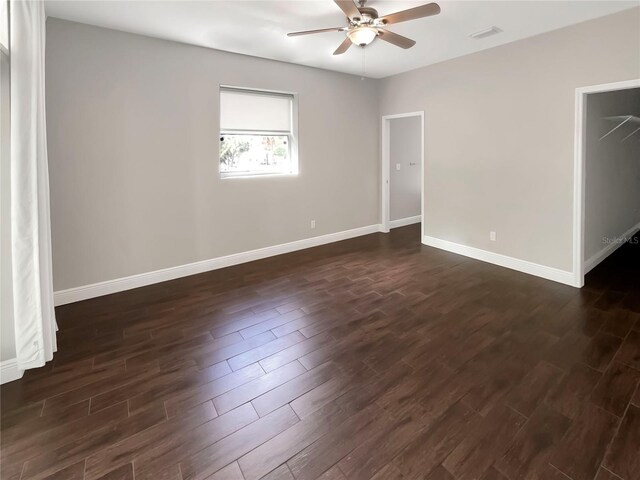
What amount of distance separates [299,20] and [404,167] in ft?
13.0

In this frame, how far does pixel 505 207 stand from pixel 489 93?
145cm

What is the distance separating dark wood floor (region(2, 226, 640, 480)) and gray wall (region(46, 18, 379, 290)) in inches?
27.2

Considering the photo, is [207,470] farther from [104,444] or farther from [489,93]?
[489,93]

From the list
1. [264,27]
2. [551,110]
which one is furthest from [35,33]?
[551,110]

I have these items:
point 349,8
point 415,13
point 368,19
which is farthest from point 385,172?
point 349,8

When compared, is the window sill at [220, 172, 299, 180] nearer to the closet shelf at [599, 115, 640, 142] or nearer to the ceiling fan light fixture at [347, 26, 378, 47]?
the ceiling fan light fixture at [347, 26, 378, 47]

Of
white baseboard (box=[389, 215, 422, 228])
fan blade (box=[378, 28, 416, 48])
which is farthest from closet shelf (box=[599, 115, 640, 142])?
white baseboard (box=[389, 215, 422, 228])

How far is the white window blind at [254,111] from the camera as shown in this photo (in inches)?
175

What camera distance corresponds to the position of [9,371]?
226cm

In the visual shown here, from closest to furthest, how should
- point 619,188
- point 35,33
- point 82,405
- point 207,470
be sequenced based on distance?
point 207,470 → point 82,405 → point 35,33 → point 619,188

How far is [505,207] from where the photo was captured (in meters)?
4.36

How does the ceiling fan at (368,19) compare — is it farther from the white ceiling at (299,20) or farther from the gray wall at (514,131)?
the gray wall at (514,131)

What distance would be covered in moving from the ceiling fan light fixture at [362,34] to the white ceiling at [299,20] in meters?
0.28

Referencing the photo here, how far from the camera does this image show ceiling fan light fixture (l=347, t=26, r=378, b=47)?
2.85 metres
